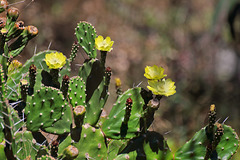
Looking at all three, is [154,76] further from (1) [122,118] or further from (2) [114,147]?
(2) [114,147]

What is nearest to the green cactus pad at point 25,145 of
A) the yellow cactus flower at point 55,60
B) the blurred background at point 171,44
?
the yellow cactus flower at point 55,60

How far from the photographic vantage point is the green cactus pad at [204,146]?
1.41 meters

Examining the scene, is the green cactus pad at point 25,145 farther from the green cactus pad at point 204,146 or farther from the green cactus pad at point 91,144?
the green cactus pad at point 204,146

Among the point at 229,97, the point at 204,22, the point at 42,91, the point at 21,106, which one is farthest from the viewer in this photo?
the point at 204,22

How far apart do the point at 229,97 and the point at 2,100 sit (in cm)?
345

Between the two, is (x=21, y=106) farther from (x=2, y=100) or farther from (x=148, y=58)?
(x=148, y=58)

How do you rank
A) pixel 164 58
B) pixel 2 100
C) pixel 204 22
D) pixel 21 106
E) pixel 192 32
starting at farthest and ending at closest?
1. pixel 204 22
2. pixel 192 32
3. pixel 164 58
4. pixel 21 106
5. pixel 2 100

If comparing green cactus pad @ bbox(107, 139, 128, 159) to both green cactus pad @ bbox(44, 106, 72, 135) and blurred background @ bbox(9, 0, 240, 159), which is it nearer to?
green cactus pad @ bbox(44, 106, 72, 135)

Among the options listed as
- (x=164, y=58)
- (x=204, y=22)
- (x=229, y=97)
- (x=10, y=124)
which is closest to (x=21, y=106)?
(x=10, y=124)

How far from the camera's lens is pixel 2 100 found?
1141 millimetres

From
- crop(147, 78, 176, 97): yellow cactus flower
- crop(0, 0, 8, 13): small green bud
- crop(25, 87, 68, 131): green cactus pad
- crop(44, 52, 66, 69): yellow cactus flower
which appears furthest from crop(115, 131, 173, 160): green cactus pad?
crop(0, 0, 8, 13): small green bud

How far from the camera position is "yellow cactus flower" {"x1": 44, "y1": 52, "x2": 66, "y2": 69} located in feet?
4.63

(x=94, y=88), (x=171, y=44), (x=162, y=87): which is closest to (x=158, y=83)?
(x=162, y=87)

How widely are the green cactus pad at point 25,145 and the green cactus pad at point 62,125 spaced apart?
2.9 inches
